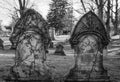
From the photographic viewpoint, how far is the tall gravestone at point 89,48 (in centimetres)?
602

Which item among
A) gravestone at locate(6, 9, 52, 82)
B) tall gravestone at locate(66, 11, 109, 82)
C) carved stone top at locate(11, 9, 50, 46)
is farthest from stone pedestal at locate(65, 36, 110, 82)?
carved stone top at locate(11, 9, 50, 46)

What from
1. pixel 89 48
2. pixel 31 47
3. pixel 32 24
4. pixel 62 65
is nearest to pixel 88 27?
pixel 89 48

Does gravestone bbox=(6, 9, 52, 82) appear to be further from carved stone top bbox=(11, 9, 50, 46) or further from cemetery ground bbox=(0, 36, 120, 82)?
cemetery ground bbox=(0, 36, 120, 82)

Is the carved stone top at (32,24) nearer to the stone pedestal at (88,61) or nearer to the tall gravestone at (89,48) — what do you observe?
the tall gravestone at (89,48)

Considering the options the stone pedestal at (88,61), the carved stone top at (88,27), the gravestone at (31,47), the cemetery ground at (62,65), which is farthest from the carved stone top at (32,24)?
the cemetery ground at (62,65)

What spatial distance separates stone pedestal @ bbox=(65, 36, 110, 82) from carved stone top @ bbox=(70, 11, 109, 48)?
0.61 feet

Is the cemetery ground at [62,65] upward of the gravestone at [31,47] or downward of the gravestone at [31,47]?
downward

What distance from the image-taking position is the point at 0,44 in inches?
870

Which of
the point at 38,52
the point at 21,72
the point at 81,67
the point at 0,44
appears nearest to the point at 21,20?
the point at 38,52

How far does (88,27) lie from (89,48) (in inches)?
26.7

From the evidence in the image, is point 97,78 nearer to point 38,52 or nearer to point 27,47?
point 38,52

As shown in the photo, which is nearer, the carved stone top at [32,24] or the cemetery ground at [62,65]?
the carved stone top at [32,24]

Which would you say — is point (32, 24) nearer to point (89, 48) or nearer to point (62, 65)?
point (89, 48)

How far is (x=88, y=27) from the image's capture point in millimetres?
6039
